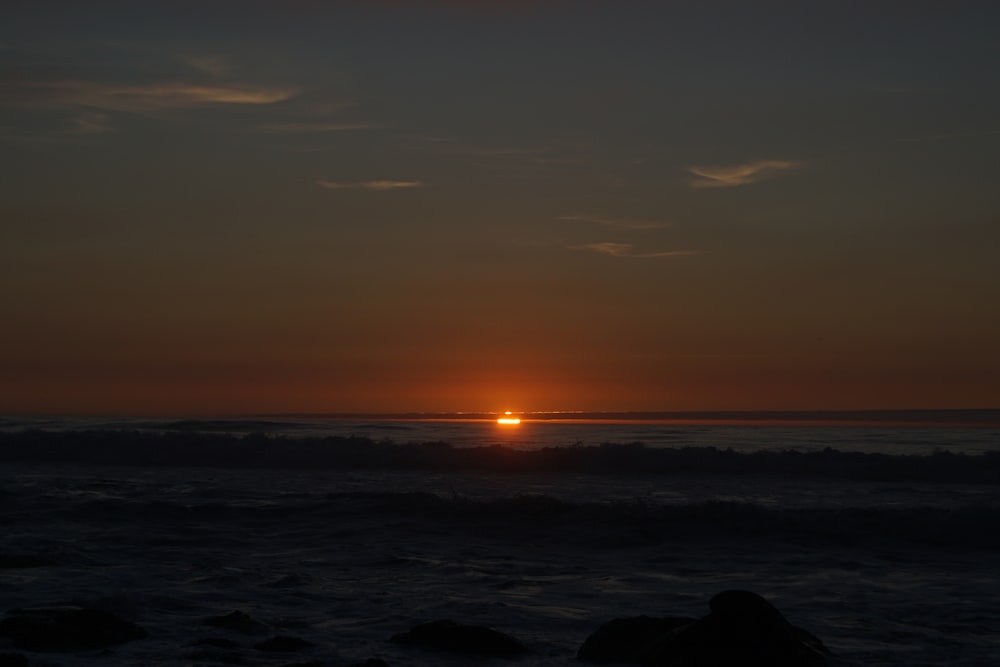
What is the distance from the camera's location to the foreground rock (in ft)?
31.8

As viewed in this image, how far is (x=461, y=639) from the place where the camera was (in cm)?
1078

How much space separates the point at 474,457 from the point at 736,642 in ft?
83.3

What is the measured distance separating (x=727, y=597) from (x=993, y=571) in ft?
26.6

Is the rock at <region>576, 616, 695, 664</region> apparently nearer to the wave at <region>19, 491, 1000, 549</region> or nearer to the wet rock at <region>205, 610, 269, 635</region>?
the wet rock at <region>205, 610, 269, 635</region>

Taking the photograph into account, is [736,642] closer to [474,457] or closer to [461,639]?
[461,639]

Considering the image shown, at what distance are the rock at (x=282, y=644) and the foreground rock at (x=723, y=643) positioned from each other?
2.93 m

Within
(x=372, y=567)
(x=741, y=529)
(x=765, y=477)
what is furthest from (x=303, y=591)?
(x=765, y=477)

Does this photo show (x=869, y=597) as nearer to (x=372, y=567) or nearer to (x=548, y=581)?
(x=548, y=581)

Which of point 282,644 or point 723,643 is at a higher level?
point 723,643

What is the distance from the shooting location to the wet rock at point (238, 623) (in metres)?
11.3

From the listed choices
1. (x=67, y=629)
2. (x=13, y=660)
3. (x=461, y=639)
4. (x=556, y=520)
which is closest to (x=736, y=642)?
(x=461, y=639)

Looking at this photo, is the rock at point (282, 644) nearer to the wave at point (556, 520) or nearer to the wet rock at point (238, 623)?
the wet rock at point (238, 623)

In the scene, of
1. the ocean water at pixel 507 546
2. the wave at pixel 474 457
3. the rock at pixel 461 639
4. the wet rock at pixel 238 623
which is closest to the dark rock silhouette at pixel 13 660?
the ocean water at pixel 507 546

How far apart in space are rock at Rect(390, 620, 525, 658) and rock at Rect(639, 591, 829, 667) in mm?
1475
